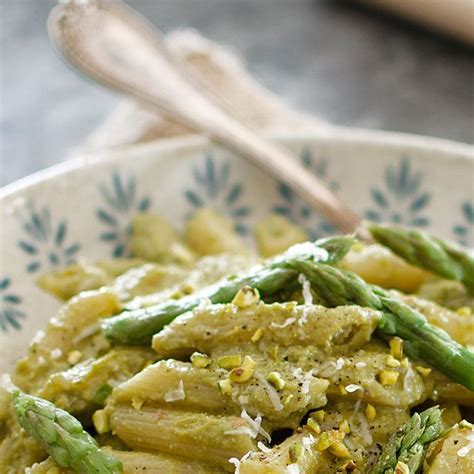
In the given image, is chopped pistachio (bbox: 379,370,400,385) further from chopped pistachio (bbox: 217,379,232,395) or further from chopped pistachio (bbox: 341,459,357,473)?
chopped pistachio (bbox: 217,379,232,395)

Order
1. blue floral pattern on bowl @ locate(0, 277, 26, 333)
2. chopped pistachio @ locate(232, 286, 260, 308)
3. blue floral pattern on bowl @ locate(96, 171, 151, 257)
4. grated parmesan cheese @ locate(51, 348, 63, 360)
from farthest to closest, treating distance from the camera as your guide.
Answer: blue floral pattern on bowl @ locate(96, 171, 151, 257) → blue floral pattern on bowl @ locate(0, 277, 26, 333) → grated parmesan cheese @ locate(51, 348, 63, 360) → chopped pistachio @ locate(232, 286, 260, 308)

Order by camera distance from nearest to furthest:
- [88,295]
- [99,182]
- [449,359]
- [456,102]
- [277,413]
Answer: [277,413], [449,359], [88,295], [99,182], [456,102]

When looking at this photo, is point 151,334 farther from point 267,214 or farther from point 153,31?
point 153,31

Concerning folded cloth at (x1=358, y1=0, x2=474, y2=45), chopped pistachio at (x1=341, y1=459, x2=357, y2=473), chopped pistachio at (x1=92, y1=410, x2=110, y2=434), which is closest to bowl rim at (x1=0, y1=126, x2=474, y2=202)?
chopped pistachio at (x1=92, y1=410, x2=110, y2=434)

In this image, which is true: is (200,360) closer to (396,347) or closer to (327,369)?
(327,369)

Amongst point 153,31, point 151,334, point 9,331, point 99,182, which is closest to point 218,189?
Answer: point 99,182
